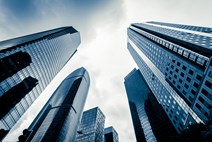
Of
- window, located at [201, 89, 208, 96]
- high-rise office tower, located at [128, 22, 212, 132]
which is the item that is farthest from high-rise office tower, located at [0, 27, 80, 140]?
high-rise office tower, located at [128, 22, 212, 132]

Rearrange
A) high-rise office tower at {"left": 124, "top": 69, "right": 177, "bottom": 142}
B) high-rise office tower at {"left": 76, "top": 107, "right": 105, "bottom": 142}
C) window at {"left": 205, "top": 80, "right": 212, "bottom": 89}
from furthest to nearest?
high-rise office tower at {"left": 76, "top": 107, "right": 105, "bottom": 142} → high-rise office tower at {"left": 124, "top": 69, "right": 177, "bottom": 142} → window at {"left": 205, "top": 80, "right": 212, "bottom": 89}

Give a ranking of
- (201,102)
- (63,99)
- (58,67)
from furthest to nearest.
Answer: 1. (63,99)
2. (58,67)
3. (201,102)

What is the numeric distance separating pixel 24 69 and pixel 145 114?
97904mm

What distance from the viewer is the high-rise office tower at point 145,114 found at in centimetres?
9031

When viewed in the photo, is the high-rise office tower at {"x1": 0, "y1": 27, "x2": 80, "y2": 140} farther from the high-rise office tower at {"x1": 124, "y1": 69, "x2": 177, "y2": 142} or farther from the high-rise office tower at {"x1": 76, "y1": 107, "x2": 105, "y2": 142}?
the high-rise office tower at {"x1": 124, "y1": 69, "x2": 177, "y2": 142}

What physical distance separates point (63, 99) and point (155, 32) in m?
110

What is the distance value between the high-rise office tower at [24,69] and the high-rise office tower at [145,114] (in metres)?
62.0

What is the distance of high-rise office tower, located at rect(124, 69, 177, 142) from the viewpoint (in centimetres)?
9031

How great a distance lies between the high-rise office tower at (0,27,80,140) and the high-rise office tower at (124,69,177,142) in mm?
61993

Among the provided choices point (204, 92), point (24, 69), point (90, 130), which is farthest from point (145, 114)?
point (24, 69)

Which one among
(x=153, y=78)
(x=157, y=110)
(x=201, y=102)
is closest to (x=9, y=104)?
(x=201, y=102)

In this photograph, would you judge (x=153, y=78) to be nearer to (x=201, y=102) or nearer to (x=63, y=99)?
(x=201, y=102)

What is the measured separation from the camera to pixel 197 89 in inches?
1686

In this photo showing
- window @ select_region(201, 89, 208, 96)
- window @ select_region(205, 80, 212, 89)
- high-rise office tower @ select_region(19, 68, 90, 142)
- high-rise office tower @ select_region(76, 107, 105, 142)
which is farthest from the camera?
high-rise office tower @ select_region(76, 107, 105, 142)
